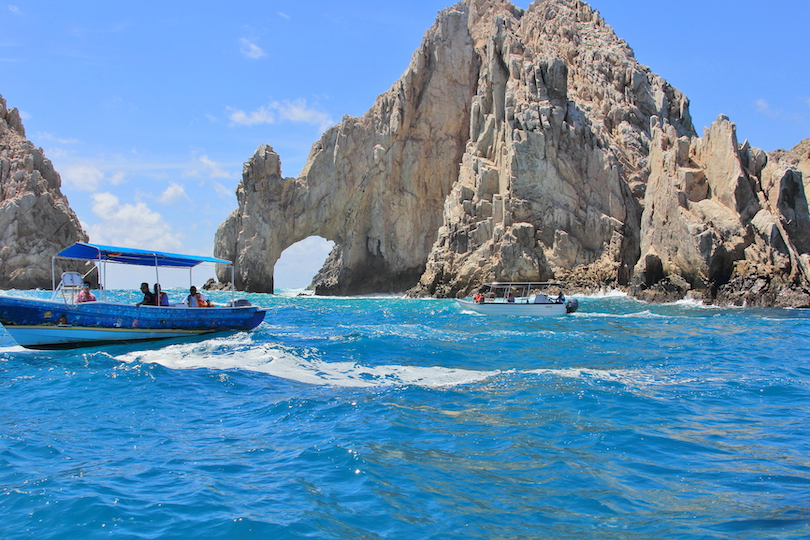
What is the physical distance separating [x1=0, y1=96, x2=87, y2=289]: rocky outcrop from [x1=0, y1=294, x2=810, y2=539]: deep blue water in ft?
211

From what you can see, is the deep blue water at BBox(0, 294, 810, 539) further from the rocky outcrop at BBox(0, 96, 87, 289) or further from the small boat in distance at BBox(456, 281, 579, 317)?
the rocky outcrop at BBox(0, 96, 87, 289)

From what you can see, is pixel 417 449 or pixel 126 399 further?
pixel 126 399

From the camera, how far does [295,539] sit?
18.7 ft

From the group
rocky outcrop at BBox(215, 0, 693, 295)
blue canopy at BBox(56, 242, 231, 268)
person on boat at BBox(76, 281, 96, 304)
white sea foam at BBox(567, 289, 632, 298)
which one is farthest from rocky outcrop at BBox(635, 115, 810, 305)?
person on boat at BBox(76, 281, 96, 304)

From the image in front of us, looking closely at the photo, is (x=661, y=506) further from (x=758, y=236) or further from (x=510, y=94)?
(x=510, y=94)

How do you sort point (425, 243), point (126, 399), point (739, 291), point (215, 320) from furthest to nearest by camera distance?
point (425, 243), point (739, 291), point (215, 320), point (126, 399)

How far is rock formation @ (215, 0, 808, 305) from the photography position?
134 ft

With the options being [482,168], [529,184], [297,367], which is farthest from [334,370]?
[482,168]

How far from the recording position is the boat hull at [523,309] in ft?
115

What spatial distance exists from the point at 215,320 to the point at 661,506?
1975 centimetres

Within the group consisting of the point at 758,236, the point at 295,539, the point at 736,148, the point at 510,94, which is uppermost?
the point at 510,94

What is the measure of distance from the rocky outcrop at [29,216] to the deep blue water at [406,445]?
211 feet

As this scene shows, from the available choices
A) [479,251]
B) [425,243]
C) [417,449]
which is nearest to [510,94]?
[479,251]

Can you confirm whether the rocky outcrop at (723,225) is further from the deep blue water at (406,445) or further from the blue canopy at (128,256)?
the blue canopy at (128,256)
